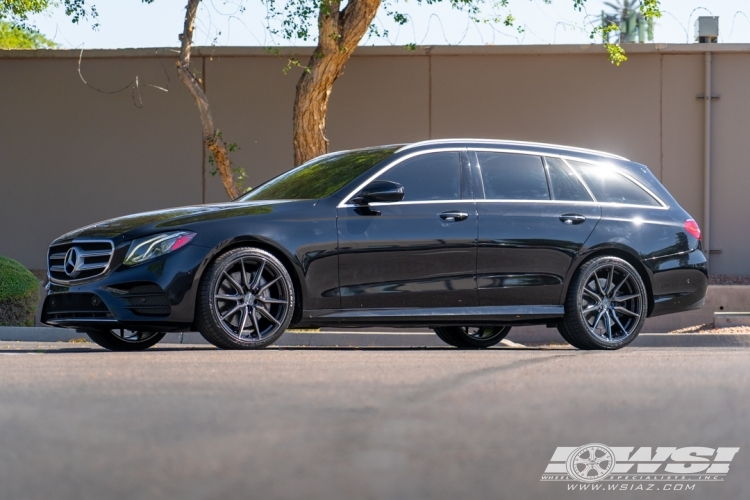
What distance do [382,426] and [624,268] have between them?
17.2ft

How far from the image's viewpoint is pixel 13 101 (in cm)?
1897

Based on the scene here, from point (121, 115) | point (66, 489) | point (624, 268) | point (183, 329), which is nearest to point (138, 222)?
point (183, 329)

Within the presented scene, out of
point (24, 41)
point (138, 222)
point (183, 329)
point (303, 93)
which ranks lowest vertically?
point (183, 329)

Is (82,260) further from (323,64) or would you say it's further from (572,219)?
(323,64)

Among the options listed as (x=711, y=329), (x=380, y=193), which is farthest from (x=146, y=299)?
(x=711, y=329)

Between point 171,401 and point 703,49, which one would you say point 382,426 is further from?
point 703,49

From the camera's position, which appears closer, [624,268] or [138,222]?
[138,222]

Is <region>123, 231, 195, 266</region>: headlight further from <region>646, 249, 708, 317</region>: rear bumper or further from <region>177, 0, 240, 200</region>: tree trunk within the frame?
<region>177, 0, 240, 200</region>: tree trunk

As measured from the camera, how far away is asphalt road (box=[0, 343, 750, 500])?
3.49 m

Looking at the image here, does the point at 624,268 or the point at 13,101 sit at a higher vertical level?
the point at 13,101

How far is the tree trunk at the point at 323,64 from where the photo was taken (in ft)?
47.1

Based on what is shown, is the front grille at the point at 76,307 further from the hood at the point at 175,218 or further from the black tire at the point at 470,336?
the black tire at the point at 470,336

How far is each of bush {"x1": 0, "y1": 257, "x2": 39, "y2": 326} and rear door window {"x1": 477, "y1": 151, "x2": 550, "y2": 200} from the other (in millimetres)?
5892

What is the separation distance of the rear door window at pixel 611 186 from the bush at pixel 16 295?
6.30m
